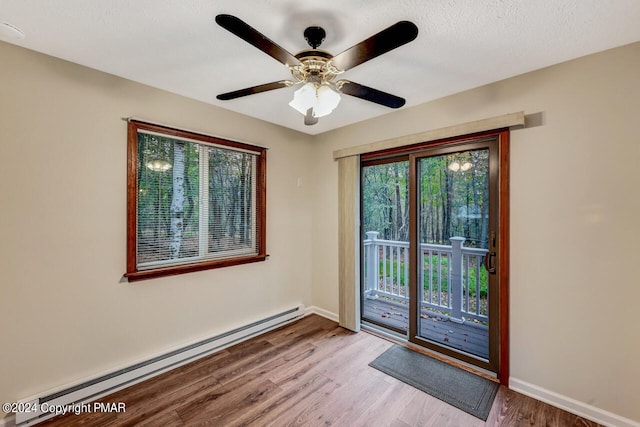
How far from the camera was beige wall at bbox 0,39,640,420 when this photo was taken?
1.72 meters

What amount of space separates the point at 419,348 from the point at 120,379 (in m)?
2.66

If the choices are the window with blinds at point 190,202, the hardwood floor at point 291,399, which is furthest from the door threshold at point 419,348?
the window with blinds at point 190,202

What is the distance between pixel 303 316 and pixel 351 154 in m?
2.19

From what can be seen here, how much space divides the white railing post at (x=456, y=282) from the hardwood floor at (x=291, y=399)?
0.91 metres

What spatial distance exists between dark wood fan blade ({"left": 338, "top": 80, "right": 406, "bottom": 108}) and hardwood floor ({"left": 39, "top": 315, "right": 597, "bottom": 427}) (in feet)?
7.21

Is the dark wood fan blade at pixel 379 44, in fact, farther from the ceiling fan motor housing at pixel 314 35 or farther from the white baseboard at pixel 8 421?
the white baseboard at pixel 8 421

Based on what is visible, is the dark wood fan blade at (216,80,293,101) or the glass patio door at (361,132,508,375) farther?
the glass patio door at (361,132,508,375)

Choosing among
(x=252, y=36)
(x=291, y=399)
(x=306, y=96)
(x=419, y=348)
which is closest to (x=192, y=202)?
(x=306, y=96)

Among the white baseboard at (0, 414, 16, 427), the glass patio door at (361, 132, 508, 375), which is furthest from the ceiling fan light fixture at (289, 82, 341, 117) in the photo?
the white baseboard at (0, 414, 16, 427)

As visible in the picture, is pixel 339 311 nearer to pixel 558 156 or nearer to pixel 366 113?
pixel 366 113

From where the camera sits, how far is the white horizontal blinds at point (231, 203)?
2.75m

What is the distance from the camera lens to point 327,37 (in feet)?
5.33


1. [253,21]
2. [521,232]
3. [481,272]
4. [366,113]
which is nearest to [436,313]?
[481,272]

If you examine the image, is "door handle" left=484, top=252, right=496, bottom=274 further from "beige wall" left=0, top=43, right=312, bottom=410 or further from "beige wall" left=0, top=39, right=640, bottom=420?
"beige wall" left=0, top=43, right=312, bottom=410
